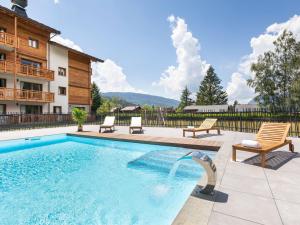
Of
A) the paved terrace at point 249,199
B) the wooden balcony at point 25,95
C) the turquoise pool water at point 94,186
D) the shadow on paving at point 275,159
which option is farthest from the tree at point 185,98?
the paved terrace at point 249,199

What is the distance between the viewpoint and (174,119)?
16734 mm

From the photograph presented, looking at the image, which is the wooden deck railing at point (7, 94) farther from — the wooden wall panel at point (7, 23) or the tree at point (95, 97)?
the tree at point (95, 97)

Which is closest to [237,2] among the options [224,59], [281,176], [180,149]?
[224,59]

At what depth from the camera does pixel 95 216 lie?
11.2 feet

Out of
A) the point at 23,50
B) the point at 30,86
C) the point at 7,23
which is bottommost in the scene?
the point at 30,86

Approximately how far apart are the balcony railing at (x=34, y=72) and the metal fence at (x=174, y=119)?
6.20 m

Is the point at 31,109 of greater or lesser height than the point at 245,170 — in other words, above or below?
above

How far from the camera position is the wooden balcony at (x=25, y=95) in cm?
1714

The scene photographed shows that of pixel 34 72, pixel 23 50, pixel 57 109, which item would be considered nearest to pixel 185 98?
pixel 57 109

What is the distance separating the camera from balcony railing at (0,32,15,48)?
1700cm

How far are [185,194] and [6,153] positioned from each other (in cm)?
834

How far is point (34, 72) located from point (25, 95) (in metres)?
2.93

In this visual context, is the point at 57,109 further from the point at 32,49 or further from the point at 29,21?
the point at 29,21

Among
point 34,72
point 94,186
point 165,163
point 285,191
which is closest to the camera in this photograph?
point 285,191
